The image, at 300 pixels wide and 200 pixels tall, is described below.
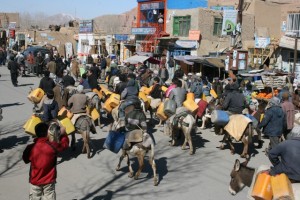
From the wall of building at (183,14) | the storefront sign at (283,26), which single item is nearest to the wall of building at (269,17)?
the storefront sign at (283,26)

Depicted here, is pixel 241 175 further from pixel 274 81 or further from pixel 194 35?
pixel 194 35

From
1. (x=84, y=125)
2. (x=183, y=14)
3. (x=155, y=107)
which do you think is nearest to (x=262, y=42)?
(x=183, y=14)

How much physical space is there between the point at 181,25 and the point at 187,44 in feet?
8.13

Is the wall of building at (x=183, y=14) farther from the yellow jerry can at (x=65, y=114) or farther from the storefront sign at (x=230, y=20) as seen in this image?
the yellow jerry can at (x=65, y=114)

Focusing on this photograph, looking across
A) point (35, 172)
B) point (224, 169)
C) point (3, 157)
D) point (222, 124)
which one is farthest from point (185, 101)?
point (35, 172)

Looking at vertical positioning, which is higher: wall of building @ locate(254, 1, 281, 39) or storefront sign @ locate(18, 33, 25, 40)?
wall of building @ locate(254, 1, 281, 39)

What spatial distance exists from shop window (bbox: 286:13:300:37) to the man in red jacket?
1162 inches

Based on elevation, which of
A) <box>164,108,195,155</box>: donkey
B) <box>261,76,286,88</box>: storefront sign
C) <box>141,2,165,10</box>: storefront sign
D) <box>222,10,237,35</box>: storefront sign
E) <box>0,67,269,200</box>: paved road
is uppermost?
<box>141,2,165,10</box>: storefront sign

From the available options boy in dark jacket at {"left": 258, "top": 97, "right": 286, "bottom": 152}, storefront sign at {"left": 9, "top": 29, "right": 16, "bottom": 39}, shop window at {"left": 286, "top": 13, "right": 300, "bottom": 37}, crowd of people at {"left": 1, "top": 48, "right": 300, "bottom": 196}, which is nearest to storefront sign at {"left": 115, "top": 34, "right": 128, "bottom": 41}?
shop window at {"left": 286, "top": 13, "right": 300, "bottom": 37}

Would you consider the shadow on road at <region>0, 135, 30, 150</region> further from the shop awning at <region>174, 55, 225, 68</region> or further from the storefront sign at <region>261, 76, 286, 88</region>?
the shop awning at <region>174, 55, 225, 68</region>

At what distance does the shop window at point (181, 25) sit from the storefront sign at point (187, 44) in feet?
3.50

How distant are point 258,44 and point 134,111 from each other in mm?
23008

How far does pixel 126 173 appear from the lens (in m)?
10.2

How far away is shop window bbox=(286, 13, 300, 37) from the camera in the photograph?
3288 centimetres
